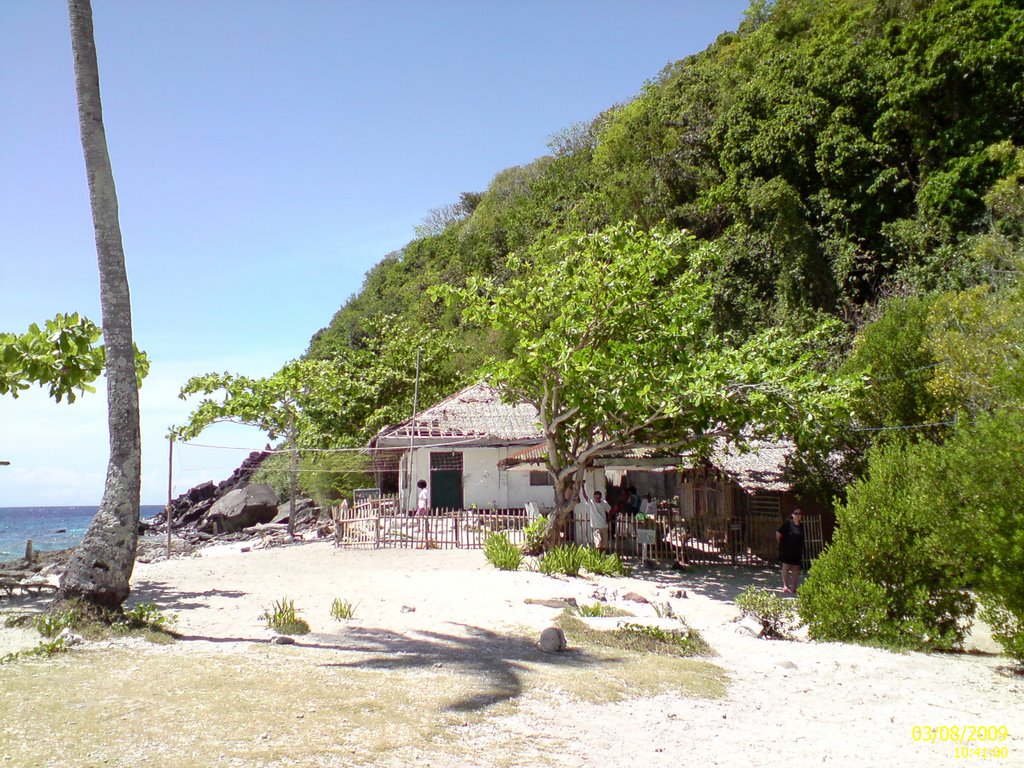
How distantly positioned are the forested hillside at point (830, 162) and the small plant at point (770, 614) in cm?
855

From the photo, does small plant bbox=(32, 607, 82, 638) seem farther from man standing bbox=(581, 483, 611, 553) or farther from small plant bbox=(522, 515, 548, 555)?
man standing bbox=(581, 483, 611, 553)

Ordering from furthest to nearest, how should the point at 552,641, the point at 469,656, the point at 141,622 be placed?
1. the point at 141,622
2. the point at 552,641
3. the point at 469,656

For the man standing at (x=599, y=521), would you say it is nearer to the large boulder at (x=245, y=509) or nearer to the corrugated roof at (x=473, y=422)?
the corrugated roof at (x=473, y=422)

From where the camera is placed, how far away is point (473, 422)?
25047 mm

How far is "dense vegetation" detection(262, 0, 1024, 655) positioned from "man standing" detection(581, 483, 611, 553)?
16.3ft

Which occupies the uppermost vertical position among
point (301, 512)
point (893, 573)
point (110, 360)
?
point (110, 360)

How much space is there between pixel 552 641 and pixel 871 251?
2317cm

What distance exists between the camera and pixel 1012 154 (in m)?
23.5

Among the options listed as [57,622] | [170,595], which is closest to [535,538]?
[170,595]

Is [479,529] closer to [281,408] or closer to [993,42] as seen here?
[281,408]

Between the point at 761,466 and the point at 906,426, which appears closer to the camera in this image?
the point at 906,426

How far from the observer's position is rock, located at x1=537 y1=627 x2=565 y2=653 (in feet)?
28.3

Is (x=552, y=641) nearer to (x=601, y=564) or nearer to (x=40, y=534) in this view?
(x=601, y=564)

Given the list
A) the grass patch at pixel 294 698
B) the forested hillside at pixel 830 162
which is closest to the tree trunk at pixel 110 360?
the grass patch at pixel 294 698
